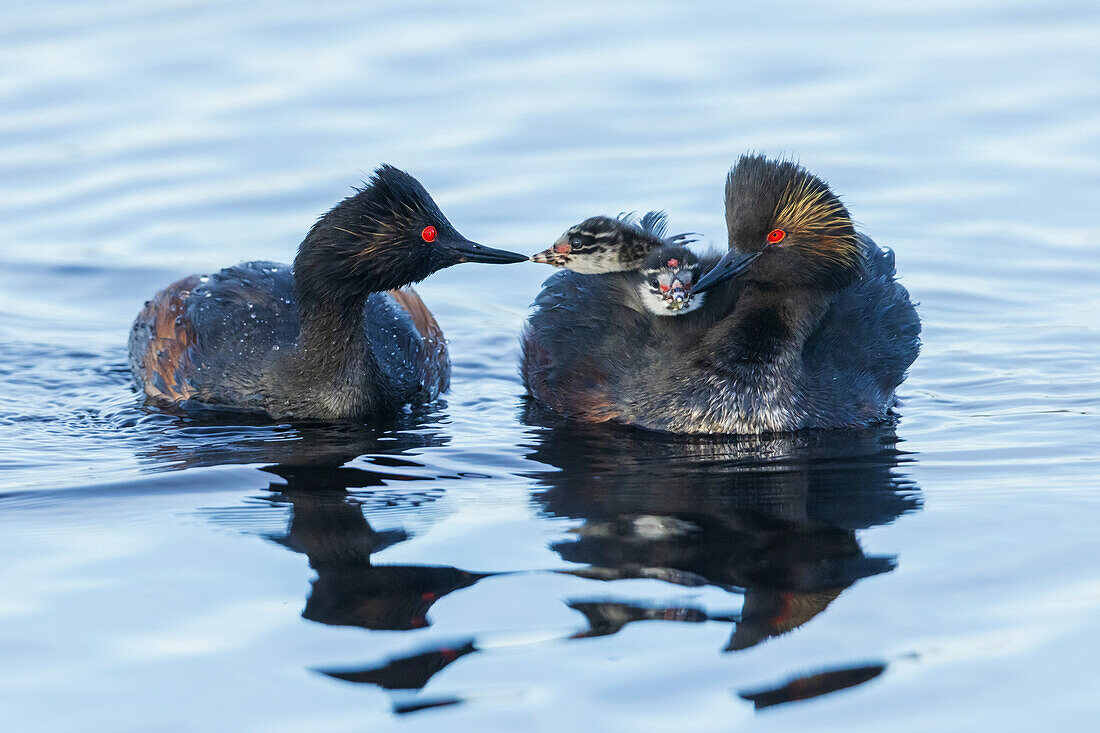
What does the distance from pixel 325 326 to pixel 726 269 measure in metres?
2.56

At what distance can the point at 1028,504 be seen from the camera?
8320 mm

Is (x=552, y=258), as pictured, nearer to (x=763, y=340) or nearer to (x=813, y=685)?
(x=763, y=340)

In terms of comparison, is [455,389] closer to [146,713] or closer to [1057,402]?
[1057,402]

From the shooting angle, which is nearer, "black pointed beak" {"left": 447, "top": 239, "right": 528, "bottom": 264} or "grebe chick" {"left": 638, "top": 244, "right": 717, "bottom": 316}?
"grebe chick" {"left": 638, "top": 244, "right": 717, "bottom": 316}

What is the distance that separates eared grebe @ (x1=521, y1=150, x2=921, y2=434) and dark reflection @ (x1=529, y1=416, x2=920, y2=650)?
194 millimetres

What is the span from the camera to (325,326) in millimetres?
10516

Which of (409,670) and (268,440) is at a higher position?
(268,440)

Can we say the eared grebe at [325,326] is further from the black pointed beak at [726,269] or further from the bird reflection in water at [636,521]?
the black pointed beak at [726,269]

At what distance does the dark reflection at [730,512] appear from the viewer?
716 centimetres

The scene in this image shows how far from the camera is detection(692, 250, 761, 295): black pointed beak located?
9.81m

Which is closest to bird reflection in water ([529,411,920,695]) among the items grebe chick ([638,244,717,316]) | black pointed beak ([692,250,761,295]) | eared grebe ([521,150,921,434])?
eared grebe ([521,150,921,434])

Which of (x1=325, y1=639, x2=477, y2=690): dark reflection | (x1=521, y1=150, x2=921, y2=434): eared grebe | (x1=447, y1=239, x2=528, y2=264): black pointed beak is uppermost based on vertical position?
(x1=447, y1=239, x2=528, y2=264): black pointed beak

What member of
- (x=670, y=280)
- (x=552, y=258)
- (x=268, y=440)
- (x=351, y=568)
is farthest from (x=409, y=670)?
Answer: (x=552, y=258)

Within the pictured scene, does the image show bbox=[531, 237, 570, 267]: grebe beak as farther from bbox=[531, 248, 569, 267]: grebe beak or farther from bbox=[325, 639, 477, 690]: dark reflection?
bbox=[325, 639, 477, 690]: dark reflection
